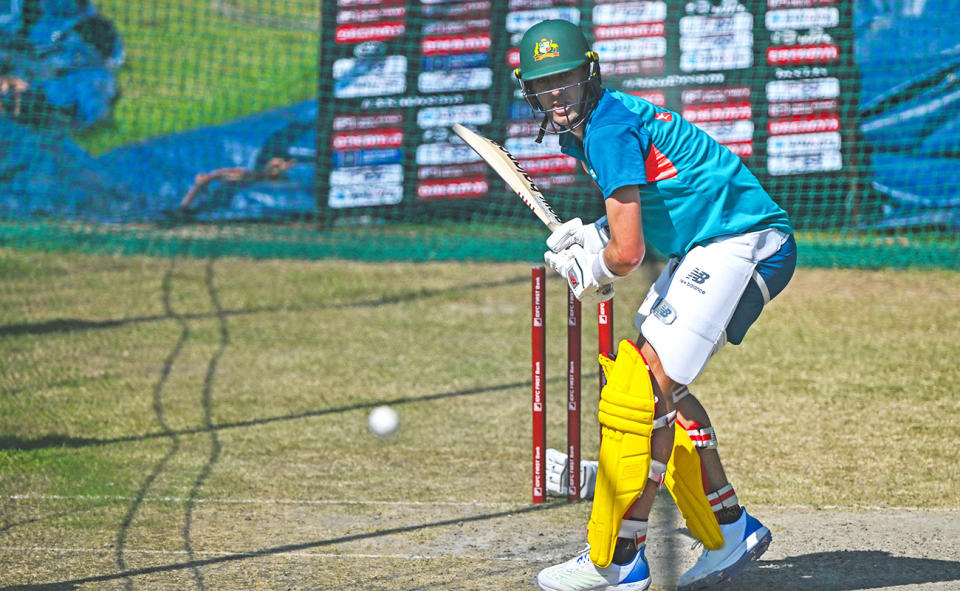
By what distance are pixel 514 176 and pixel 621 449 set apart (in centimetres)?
134

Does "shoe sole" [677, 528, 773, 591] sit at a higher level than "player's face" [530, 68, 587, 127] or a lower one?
lower

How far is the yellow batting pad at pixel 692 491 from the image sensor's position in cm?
455

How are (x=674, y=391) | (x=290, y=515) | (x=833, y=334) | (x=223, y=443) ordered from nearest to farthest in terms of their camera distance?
(x=674, y=391)
(x=290, y=515)
(x=223, y=443)
(x=833, y=334)

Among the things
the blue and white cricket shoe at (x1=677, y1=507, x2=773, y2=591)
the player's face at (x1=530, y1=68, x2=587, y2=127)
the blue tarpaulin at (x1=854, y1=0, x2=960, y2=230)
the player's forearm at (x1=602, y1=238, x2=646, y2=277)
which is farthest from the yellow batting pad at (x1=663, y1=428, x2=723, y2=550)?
the blue tarpaulin at (x1=854, y1=0, x2=960, y2=230)

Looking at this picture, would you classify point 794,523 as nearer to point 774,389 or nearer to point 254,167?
point 774,389

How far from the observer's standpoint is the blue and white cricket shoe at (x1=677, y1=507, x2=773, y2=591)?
4.55 meters

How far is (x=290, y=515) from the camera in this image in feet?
18.4

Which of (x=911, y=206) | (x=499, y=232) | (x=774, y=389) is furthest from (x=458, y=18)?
(x=774, y=389)

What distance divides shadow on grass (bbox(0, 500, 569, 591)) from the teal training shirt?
1.76 meters

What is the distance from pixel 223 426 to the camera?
7113 mm

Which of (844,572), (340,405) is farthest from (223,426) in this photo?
(844,572)

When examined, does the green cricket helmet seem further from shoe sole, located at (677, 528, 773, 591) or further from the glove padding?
shoe sole, located at (677, 528, 773, 591)

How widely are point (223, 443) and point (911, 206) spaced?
7.59 m

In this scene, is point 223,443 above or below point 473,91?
below
